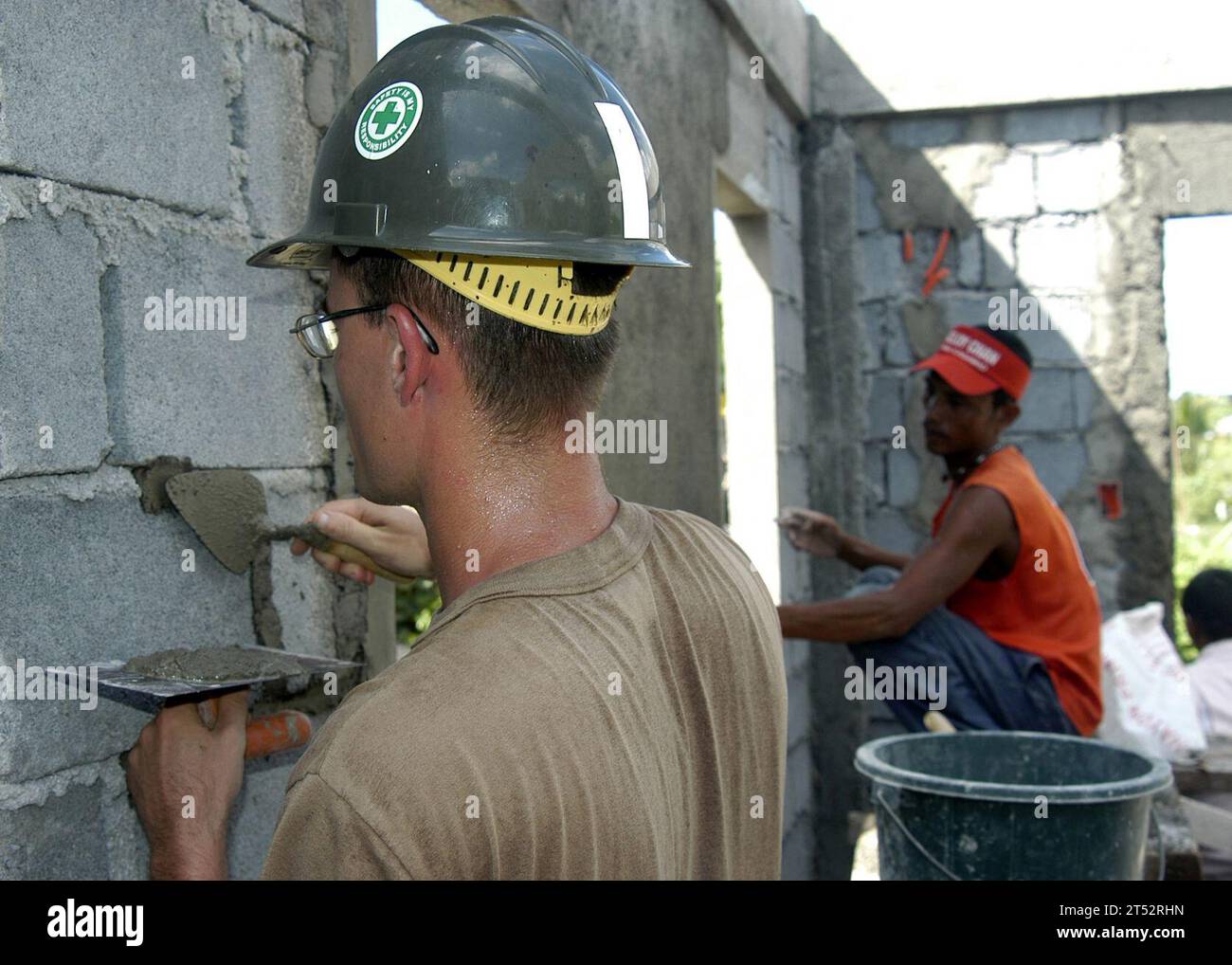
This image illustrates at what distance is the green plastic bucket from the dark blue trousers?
1.73 feet

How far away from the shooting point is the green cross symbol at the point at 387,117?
4.47ft

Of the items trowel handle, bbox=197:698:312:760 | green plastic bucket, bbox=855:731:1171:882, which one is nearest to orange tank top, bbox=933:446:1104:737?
green plastic bucket, bbox=855:731:1171:882

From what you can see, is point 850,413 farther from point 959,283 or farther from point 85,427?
point 85,427

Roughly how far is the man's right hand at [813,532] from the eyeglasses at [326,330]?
292 centimetres

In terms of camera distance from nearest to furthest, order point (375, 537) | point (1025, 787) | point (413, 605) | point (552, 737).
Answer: point (552, 737), point (375, 537), point (1025, 787), point (413, 605)

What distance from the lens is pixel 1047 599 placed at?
3.72m

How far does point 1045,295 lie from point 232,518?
4546 mm

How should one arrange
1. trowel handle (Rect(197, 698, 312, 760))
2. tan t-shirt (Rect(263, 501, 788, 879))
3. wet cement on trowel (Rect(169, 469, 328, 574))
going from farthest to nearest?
wet cement on trowel (Rect(169, 469, 328, 574)) < trowel handle (Rect(197, 698, 312, 760)) < tan t-shirt (Rect(263, 501, 788, 879))

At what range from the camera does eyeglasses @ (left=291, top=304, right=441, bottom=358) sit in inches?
52.5
